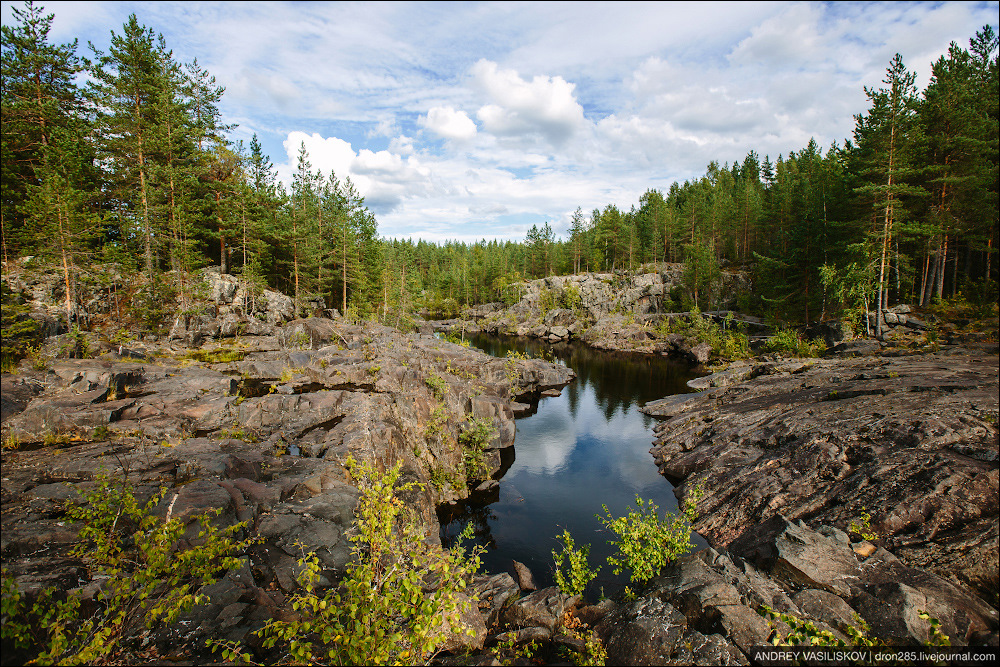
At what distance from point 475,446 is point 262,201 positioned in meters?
41.0

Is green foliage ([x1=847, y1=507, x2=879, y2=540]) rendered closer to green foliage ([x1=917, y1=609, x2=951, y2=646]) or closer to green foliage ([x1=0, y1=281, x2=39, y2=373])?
green foliage ([x1=917, y1=609, x2=951, y2=646])

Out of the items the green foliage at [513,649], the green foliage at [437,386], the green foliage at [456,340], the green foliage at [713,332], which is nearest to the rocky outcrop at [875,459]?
the green foliage at [513,649]

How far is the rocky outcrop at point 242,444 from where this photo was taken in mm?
9055

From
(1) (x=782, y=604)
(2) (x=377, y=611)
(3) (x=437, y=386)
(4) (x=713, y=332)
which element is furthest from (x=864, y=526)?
(4) (x=713, y=332)

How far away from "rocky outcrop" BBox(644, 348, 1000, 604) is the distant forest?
17.0 meters

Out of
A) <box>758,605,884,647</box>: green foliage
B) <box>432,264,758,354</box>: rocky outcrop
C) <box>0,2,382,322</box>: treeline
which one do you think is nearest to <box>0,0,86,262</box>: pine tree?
<box>0,2,382,322</box>: treeline

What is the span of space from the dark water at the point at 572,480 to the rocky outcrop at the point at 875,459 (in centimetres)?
284

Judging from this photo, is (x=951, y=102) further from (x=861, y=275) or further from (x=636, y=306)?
(x=636, y=306)

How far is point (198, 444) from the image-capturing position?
14.7m

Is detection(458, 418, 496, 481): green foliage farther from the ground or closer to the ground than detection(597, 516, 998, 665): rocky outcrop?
closer to the ground

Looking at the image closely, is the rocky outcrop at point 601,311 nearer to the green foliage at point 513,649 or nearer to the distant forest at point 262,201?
the distant forest at point 262,201

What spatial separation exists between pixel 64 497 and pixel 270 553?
5.05m

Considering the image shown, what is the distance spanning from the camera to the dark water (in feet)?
57.9

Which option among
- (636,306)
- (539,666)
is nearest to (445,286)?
(636,306)
